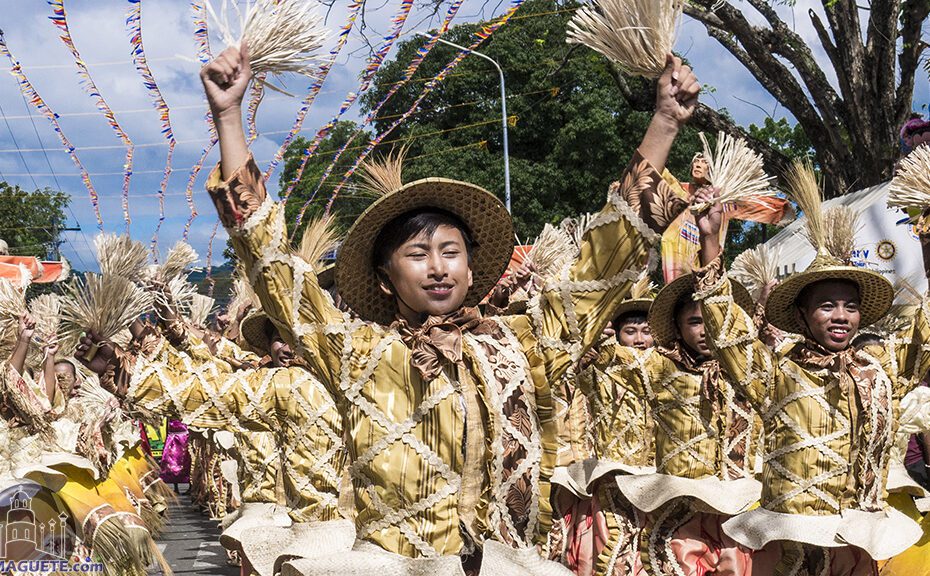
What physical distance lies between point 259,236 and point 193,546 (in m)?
10.2

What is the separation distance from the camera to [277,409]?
6027 millimetres

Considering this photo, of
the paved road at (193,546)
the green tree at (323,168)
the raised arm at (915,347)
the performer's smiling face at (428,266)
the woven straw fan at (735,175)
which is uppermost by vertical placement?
the green tree at (323,168)

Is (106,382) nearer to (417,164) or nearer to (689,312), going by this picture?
(689,312)

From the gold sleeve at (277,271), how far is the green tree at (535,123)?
20.8 metres

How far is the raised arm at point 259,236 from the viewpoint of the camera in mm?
2916

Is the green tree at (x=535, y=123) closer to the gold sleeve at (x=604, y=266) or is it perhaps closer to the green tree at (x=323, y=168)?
the green tree at (x=323, y=168)

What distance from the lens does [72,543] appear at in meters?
7.23

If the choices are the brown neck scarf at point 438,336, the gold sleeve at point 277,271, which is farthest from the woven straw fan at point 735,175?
the gold sleeve at point 277,271

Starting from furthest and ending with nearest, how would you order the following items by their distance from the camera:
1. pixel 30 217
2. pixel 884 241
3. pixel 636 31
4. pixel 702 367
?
pixel 30 217 < pixel 884 241 < pixel 702 367 < pixel 636 31

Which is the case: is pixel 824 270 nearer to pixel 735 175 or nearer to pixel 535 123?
pixel 735 175

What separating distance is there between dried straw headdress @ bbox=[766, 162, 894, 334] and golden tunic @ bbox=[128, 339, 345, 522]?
7.48 ft

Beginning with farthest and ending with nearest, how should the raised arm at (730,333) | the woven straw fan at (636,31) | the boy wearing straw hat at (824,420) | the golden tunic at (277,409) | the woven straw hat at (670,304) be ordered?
the woven straw hat at (670,304) < the golden tunic at (277,409) < the boy wearing straw hat at (824,420) < the raised arm at (730,333) < the woven straw fan at (636,31)

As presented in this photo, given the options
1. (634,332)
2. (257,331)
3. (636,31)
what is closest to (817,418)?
(636,31)

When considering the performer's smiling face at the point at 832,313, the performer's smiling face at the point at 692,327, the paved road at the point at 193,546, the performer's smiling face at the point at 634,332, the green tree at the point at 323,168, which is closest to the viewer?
the performer's smiling face at the point at 832,313
